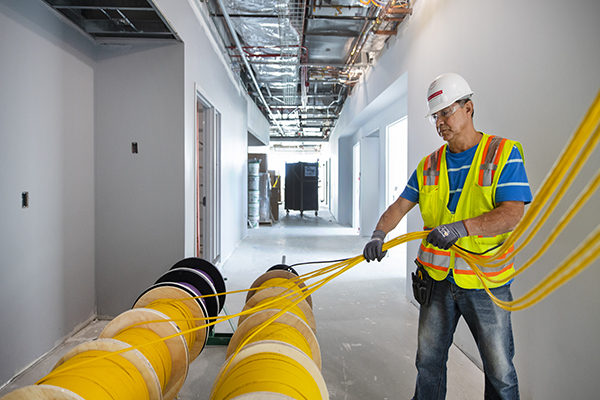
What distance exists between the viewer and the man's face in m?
1.48

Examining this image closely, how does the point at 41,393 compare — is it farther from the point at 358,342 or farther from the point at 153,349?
the point at 358,342

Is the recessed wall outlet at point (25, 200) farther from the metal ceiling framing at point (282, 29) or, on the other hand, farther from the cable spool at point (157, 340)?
the metal ceiling framing at point (282, 29)

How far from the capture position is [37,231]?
221 cm

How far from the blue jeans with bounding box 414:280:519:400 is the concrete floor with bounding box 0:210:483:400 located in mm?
465

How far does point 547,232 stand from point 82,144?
3.21 meters

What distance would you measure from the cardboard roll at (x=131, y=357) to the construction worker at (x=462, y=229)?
976 millimetres

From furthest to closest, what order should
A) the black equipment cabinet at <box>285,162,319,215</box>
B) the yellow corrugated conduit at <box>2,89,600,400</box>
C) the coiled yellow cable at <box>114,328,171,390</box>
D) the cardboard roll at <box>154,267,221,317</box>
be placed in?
1. the black equipment cabinet at <box>285,162,319,215</box>
2. the cardboard roll at <box>154,267,221,317</box>
3. the coiled yellow cable at <box>114,328,171,390</box>
4. the yellow corrugated conduit at <box>2,89,600,400</box>

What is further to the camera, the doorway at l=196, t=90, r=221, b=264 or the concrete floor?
the doorway at l=196, t=90, r=221, b=264

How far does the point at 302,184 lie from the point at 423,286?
10.00 m

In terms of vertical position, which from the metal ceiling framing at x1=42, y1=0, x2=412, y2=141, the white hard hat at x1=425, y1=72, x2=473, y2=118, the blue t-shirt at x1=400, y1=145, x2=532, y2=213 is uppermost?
the metal ceiling framing at x1=42, y1=0, x2=412, y2=141

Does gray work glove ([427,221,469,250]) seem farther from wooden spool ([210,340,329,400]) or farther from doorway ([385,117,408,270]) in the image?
doorway ([385,117,408,270])

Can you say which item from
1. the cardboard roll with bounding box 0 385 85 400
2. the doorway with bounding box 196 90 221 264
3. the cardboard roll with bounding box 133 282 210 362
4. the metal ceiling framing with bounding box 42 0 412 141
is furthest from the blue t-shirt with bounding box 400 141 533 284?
the doorway with bounding box 196 90 221 264

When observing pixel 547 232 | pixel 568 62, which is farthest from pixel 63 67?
pixel 547 232

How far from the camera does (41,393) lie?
0.85 meters
